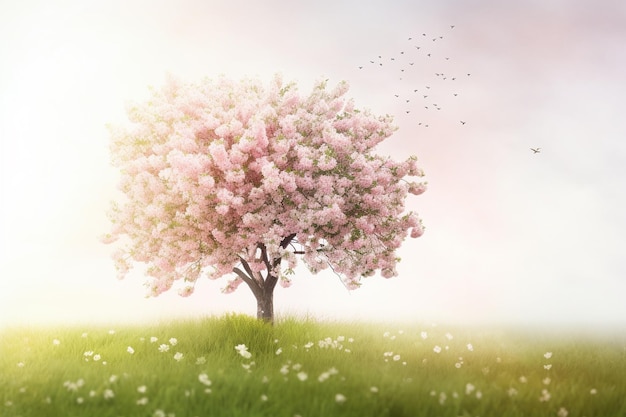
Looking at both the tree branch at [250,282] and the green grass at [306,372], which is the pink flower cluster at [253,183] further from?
the green grass at [306,372]

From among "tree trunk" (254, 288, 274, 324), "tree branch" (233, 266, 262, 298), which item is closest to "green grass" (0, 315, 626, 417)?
"tree trunk" (254, 288, 274, 324)

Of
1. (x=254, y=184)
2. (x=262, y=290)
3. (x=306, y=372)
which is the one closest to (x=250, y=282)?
(x=262, y=290)

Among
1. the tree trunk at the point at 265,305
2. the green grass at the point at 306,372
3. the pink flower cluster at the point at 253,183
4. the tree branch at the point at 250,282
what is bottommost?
the green grass at the point at 306,372

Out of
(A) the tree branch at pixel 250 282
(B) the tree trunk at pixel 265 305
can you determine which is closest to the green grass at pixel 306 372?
(B) the tree trunk at pixel 265 305

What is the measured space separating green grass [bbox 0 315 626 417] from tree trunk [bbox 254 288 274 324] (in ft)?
1.60

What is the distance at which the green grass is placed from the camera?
10.9m

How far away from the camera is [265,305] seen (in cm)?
1992

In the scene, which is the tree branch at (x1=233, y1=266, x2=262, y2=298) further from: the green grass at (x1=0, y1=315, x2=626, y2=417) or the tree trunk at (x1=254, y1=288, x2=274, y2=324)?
the green grass at (x1=0, y1=315, x2=626, y2=417)

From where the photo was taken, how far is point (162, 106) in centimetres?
1845

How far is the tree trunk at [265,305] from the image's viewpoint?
19906 millimetres

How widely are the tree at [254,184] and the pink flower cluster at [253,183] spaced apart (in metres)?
0.03

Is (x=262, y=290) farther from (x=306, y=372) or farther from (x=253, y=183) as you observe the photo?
(x=306, y=372)

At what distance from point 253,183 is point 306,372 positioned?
6118 mm

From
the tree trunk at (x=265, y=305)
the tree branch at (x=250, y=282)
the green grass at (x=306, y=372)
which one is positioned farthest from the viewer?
the tree branch at (x=250, y=282)
